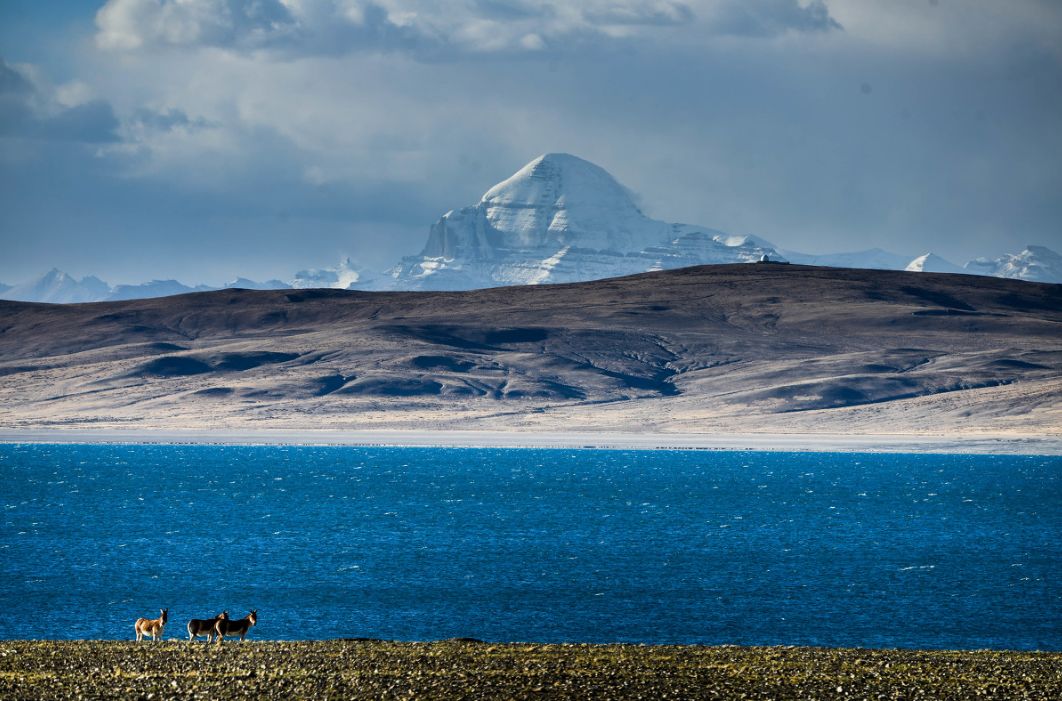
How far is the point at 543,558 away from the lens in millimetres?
69000

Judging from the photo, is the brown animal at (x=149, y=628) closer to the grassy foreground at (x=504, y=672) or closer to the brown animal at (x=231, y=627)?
the grassy foreground at (x=504, y=672)

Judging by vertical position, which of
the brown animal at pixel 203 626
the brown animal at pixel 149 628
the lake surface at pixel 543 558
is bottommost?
the lake surface at pixel 543 558

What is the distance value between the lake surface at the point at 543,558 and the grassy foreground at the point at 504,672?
1297cm

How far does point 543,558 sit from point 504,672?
3935 cm

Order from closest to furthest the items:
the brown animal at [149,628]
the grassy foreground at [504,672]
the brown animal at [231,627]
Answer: the grassy foreground at [504,672] → the brown animal at [231,627] → the brown animal at [149,628]

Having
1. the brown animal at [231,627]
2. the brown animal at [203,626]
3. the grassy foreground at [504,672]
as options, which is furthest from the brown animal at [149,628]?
the brown animal at [231,627]

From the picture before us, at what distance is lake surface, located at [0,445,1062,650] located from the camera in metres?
50.2

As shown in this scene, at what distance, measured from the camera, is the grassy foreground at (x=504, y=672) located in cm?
2764

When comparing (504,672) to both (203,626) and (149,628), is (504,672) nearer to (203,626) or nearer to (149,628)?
(203,626)

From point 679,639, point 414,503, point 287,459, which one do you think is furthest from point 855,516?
point 287,459

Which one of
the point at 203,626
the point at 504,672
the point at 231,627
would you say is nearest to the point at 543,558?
the point at 231,627

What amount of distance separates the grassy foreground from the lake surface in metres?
13.0

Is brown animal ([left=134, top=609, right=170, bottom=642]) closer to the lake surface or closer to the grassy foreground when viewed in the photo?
the grassy foreground

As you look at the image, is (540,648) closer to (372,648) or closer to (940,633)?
(372,648)
